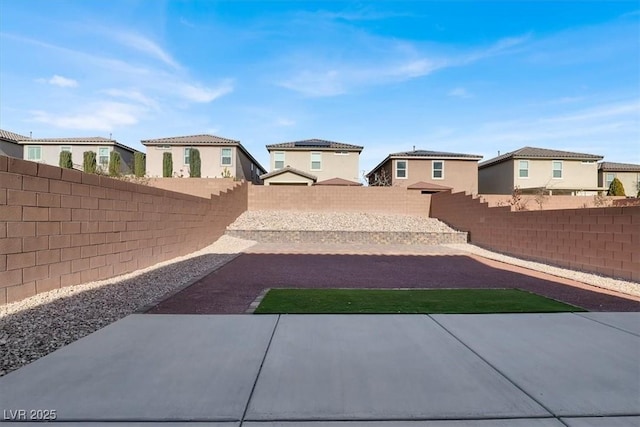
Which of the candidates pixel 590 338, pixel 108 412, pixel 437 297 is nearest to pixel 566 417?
pixel 590 338

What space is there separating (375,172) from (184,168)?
19808mm

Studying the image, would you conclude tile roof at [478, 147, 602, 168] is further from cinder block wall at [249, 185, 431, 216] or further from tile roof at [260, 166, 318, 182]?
tile roof at [260, 166, 318, 182]

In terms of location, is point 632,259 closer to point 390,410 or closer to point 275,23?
point 390,410

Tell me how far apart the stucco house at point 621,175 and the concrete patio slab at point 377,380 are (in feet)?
144

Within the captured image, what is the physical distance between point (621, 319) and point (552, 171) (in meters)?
32.8

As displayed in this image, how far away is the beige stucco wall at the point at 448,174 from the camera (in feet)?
106

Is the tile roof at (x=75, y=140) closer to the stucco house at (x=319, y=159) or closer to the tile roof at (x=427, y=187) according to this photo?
the stucco house at (x=319, y=159)

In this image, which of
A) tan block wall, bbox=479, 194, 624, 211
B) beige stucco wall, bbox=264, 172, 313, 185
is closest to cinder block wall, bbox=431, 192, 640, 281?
tan block wall, bbox=479, 194, 624, 211

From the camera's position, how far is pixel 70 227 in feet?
22.9

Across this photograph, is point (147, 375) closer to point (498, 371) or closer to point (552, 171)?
point (498, 371)

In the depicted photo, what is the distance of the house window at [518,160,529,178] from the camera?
3294 centimetres

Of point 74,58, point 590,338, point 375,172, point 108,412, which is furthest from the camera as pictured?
point 375,172

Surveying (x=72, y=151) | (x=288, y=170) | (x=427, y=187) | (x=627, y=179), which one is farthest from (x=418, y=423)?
(x=627, y=179)

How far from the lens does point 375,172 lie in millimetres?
40031
